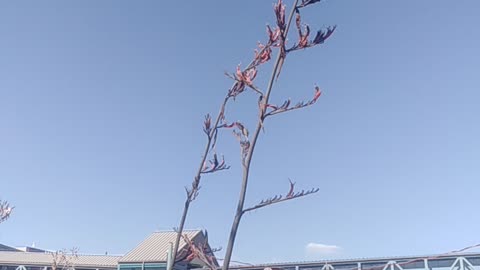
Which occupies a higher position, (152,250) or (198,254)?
(152,250)

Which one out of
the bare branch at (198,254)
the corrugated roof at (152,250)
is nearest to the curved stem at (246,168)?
the bare branch at (198,254)

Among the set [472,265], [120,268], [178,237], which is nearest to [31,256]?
[120,268]

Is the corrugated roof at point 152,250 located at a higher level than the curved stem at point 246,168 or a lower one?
higher

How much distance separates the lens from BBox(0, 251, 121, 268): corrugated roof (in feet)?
133

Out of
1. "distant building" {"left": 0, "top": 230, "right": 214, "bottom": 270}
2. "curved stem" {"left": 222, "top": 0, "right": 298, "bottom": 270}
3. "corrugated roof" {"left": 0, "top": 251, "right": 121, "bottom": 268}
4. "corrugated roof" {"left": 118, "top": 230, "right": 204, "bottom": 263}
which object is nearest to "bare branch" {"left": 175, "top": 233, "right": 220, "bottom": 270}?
"curved stem" {"left": 222, "top": 0, "right": 298, "bottom": 270}

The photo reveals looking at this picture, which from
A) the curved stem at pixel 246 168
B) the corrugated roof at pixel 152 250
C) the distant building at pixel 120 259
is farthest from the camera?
the corrugated roof at pixel 152 250

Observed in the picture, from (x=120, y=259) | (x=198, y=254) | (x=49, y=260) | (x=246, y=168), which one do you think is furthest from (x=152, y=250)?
(x=246, y=168)

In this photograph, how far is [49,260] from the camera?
42.9 meters

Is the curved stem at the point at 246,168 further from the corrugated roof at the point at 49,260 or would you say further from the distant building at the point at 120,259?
the corrugated roof at the point at 49,260

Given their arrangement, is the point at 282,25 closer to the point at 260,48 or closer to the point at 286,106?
the point at 260,48

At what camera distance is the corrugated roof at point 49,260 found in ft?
133

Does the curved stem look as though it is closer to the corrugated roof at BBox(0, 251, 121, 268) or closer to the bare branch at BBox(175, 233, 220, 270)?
the bare branch at BBox(175, 233, 220, 270)

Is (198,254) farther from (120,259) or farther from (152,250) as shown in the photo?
(120,259)

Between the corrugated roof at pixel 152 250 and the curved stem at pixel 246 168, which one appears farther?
the corrugated roof at pixel 152 250
